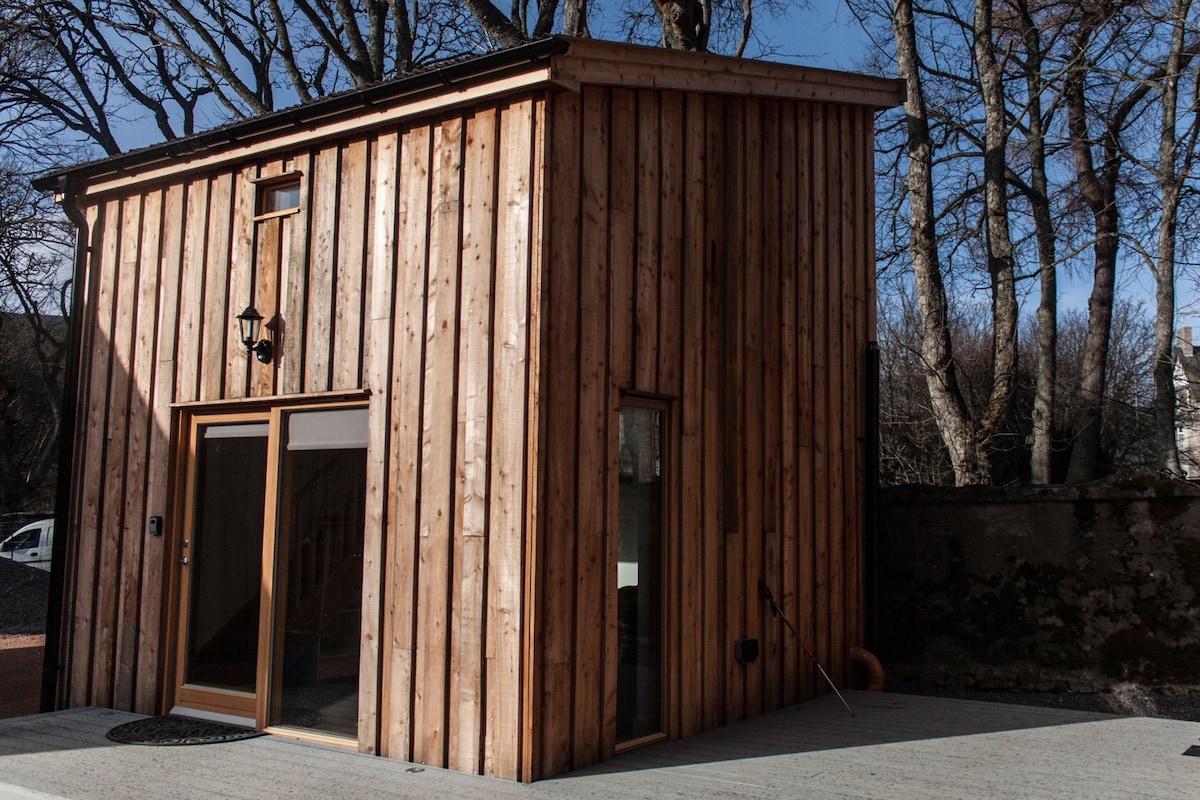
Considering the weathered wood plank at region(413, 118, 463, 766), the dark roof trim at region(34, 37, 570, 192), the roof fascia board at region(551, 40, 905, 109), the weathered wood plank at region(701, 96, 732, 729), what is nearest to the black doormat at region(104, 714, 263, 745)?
the weathered wood plank at region(413, 118, 463, 766)

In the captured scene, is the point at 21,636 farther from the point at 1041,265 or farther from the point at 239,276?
the point at 1041,265

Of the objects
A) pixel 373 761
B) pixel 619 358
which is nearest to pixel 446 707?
pixel 373 761

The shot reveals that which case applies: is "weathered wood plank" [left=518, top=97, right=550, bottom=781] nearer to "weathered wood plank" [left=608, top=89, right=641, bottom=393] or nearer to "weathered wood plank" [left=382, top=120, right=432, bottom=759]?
"weathered wood plank" [left=608, top=89, right=641, bottom=393]

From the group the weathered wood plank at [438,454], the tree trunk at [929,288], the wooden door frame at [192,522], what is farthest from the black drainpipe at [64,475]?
the tree trunk at [929,288]

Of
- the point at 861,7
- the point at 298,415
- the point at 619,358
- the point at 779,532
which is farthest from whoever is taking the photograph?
the point at 861,7

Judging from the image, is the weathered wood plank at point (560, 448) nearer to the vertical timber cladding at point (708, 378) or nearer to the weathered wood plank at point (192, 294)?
the vertical timber cladding at point (708, 378)

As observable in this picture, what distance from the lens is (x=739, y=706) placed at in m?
6.44

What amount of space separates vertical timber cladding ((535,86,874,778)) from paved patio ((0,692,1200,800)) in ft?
1.16

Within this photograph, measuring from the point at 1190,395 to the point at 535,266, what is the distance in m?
10.4

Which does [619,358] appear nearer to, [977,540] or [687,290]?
[687,290]

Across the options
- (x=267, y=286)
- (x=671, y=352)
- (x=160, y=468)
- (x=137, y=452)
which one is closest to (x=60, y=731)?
(x=160, y=468)

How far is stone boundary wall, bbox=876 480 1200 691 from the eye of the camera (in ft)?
23.4

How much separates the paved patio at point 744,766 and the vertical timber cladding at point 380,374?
39cm

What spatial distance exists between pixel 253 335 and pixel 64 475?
2.04 m
